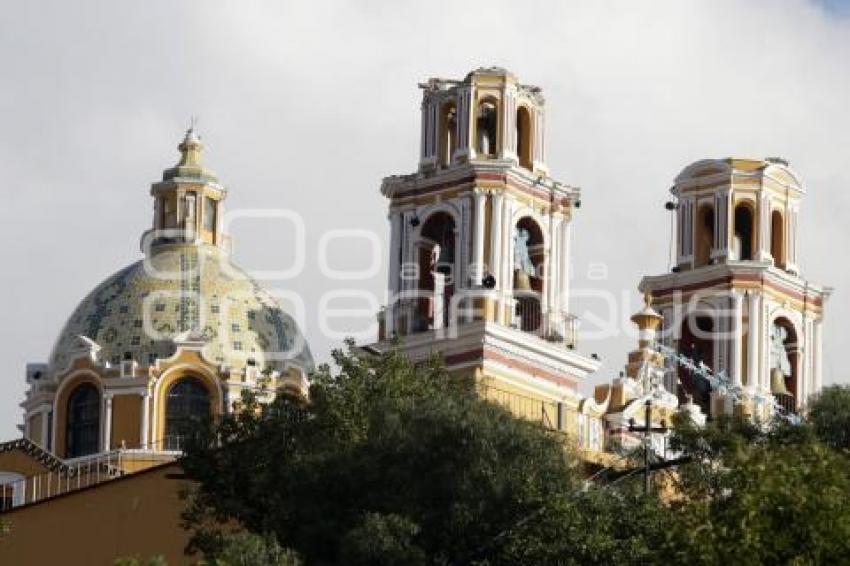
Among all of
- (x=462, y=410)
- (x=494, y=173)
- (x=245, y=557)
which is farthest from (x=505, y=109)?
(x=245, y=557)

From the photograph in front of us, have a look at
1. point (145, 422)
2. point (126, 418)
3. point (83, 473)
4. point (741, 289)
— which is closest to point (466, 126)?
point (741, 289)

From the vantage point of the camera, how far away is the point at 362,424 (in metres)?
50.2

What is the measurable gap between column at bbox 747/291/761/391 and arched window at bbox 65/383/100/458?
1600cm

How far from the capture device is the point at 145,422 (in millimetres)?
77375

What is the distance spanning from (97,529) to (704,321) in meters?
17.6

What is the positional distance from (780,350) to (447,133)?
31.9 feet

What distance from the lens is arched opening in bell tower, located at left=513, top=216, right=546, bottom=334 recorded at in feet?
211

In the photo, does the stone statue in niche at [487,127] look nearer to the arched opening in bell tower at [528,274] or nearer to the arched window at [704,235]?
the arched opening in bell tower at [528,274]

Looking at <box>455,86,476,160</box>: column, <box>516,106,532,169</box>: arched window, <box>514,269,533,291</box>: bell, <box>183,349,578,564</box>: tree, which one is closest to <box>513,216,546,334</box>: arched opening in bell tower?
<box>514,269,533,291</box>: bell

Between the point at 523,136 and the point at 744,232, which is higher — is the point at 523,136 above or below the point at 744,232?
above

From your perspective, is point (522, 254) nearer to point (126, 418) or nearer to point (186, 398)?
point (186, 398)

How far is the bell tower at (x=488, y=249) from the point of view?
62.6 meters

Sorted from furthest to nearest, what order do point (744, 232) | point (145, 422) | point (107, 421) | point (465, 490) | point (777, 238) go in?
point (107, 421) → point (145, 422) → point (744, 232) → point (777, 238) → point (465, 490)

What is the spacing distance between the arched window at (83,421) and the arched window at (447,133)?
1566 cm
